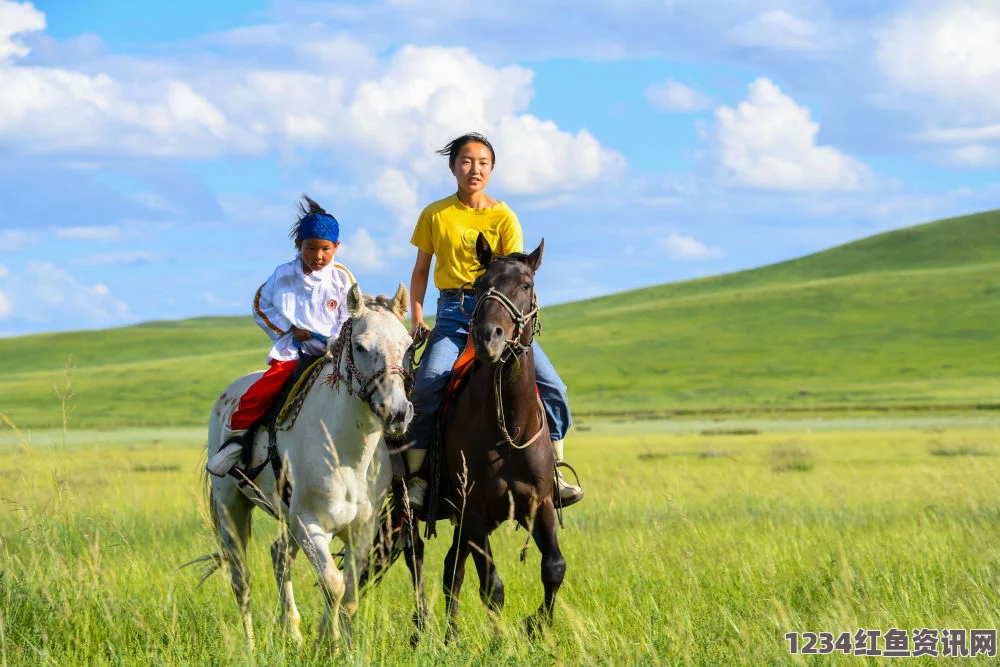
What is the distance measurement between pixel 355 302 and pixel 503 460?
5.02ft

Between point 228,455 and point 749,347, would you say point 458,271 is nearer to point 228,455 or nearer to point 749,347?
point 228,455

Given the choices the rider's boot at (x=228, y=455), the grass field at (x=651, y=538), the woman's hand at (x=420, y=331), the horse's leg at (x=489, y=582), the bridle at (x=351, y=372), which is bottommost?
the grass field at (x=651, y=538)

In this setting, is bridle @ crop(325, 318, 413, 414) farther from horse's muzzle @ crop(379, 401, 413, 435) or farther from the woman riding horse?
the woman riding horse

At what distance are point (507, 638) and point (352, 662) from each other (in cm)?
109

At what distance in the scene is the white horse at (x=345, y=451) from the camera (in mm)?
6137

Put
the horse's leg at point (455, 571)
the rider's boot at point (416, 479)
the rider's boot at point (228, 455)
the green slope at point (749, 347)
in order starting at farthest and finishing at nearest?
the green slope at point (749, 347), the rider's boot at point (228, 455), the rider's boot at point (416, 479), the horse's leg at point (455, 571)

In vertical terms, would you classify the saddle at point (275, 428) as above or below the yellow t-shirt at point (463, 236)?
below

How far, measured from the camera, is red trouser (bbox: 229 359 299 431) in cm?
775

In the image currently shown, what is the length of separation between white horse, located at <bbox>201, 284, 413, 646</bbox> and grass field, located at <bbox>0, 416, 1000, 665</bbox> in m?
0.31

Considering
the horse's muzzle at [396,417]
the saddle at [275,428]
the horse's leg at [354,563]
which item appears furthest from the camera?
the saddle at [275,428]

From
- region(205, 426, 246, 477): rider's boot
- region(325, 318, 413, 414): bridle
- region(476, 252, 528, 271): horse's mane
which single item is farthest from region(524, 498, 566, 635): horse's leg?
region(205, 426, 246, 477): rider's boot

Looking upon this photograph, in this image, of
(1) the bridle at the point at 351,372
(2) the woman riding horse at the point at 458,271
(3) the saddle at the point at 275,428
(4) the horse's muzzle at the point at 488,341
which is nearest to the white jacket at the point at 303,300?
(3) the saddle at the point at 275,428

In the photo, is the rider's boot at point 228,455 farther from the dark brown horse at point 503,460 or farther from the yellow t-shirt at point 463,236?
the yellow t-shirt at point 463,236

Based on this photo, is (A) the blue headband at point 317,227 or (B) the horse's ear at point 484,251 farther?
(A) the blue headband at point 317,227
